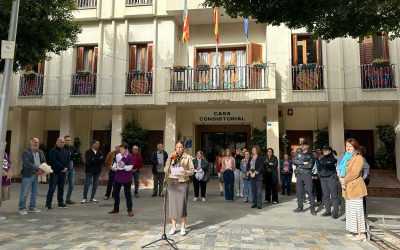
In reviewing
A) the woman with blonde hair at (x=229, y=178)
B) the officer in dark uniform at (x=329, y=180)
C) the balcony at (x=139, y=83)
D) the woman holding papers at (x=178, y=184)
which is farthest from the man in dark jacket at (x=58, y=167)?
the officer in dark uniform at (x=329, y=180)

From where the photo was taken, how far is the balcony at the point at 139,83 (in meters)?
16.0

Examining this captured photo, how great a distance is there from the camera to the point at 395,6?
23.7 ft

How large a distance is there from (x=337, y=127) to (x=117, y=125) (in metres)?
10.1

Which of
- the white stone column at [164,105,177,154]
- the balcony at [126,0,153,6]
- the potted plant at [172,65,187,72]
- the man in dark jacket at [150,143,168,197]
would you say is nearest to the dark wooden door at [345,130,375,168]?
the white stone column at [164,105,177,154]

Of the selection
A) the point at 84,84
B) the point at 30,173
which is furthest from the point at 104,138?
the point at 30,173

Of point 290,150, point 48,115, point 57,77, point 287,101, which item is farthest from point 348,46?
point 48,115

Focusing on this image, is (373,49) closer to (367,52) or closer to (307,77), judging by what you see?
(367,52)

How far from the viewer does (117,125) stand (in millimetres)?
16547

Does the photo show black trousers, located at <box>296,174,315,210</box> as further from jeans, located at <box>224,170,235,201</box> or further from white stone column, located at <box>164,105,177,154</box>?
white stone column, located at <box>164,105,177,154</box>

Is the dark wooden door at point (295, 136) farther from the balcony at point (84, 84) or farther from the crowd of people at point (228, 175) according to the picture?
the balcony at point (84, 84)

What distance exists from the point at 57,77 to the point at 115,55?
124 inches

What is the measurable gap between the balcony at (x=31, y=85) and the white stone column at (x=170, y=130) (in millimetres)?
6577

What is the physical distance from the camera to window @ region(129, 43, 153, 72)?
16422 mm

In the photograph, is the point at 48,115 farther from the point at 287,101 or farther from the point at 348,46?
the point at 348,46
